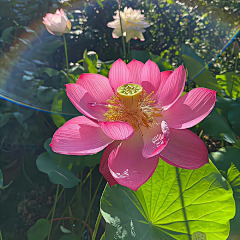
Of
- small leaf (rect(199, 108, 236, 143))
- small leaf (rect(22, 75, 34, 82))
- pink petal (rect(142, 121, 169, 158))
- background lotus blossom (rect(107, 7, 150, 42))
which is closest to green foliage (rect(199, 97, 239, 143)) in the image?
small leaf (rect(199, 108, 236, 143))

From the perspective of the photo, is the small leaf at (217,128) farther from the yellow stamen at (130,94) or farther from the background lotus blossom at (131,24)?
the background lotus blossom at (131,24)

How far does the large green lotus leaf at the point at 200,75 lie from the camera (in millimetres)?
670

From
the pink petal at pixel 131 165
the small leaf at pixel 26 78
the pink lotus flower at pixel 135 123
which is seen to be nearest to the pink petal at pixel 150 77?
the pink lotus flower at pixel 135 123

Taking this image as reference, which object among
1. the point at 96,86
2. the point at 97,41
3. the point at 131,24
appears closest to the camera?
the point at 96,86

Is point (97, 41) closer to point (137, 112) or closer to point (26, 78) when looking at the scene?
point (26, 78)

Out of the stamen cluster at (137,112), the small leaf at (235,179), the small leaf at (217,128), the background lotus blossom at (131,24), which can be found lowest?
the small leaf at (235,179)

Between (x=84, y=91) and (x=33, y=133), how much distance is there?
633 mm

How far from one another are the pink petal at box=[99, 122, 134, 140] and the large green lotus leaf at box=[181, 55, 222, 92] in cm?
43

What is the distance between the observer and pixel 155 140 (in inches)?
13.6

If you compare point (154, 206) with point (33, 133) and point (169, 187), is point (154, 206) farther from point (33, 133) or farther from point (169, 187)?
point (33, 133)

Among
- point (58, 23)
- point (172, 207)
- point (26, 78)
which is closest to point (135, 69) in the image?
point (172, 207)

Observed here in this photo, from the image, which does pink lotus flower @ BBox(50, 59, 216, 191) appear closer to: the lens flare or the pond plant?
the pond plant

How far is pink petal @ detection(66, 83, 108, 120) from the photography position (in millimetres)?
351

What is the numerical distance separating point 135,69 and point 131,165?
0.65ft
